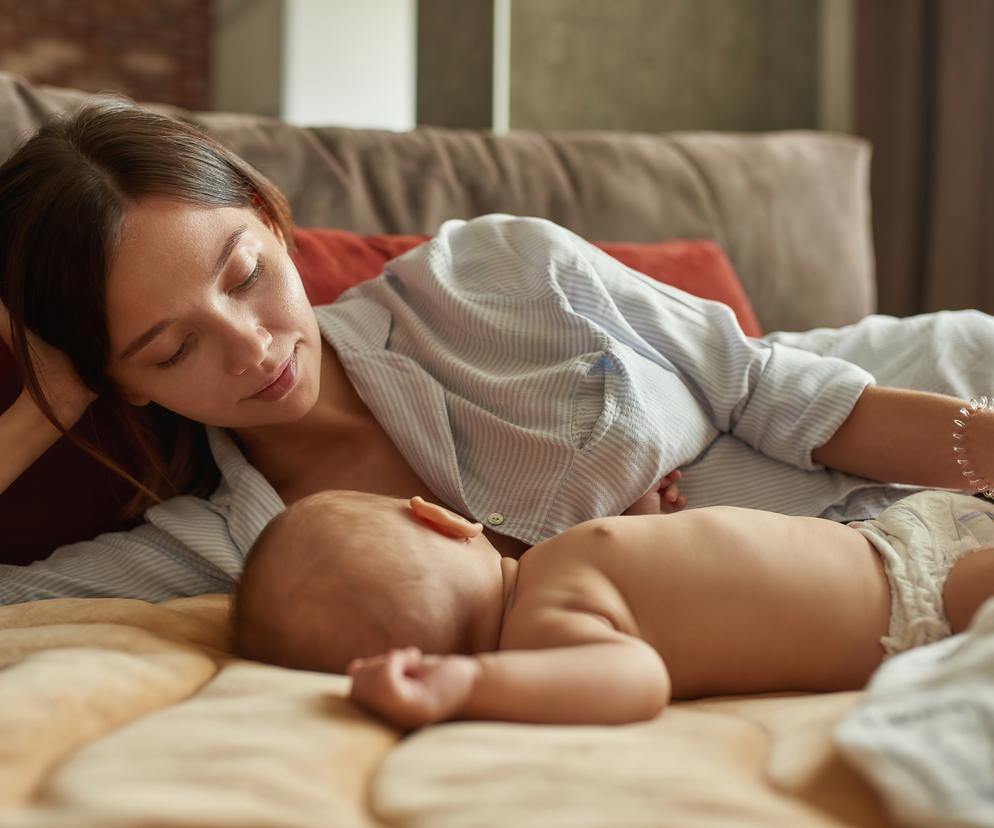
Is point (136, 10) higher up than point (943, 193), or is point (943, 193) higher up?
point (136, 10)

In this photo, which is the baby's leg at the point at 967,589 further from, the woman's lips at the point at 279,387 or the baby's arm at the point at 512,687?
the woman's lips at the point at 279,387

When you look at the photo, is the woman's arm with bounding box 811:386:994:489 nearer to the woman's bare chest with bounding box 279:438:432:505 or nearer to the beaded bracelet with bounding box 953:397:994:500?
the beaded bracelet with bounding box 953:397:994:500

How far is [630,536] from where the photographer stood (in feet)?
3.16

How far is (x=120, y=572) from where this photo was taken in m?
1.29

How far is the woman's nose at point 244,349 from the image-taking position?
1170 mm

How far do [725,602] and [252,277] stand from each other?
0.65 metres

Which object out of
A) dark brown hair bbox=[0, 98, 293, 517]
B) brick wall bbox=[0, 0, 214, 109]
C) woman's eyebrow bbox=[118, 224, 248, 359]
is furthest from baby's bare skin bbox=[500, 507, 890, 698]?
brick wall bbox=[0, 0, 214, 109]

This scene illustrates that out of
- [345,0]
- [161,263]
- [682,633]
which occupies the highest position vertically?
[345,0]

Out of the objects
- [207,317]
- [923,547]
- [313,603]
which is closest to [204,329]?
[207,317]

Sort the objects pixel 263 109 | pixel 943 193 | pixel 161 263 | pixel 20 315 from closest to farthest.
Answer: pixel 161 263, pixel 20 315, pixel 943 193, pixel 263 109

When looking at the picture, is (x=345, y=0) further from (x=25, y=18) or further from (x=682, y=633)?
(x=682, y=633)

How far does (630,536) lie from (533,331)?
45 centimetres

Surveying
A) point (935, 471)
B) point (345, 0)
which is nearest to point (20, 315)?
point (935, 471)

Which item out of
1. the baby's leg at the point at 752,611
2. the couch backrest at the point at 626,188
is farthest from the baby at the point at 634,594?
the couch backrest at the point at 626,188
